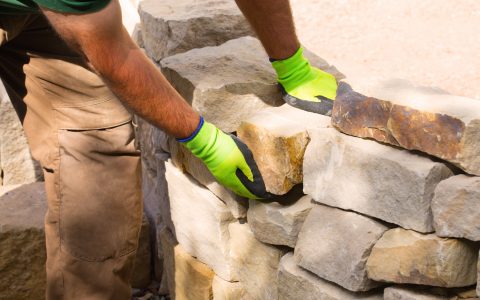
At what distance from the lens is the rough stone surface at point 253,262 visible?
9.50 ft

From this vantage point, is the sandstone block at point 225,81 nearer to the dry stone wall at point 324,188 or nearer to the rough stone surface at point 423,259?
the dry stone wall at point 324,188

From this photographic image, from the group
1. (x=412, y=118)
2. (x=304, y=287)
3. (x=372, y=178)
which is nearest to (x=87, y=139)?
(x=304, y=287)

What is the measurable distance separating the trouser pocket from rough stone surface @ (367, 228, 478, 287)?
3.13 feet

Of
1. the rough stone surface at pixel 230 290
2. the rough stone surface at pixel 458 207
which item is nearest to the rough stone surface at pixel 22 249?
the rough stone surface at pixel 230 290

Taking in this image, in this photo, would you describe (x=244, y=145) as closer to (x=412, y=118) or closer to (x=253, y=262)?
(x=253, y=262)

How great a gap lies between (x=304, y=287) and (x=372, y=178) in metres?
0.48

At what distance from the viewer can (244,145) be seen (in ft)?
9.04

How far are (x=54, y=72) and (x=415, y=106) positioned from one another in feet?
4.10

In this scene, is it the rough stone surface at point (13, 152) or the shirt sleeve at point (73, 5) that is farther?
the rough stone surface at point (13, 152)

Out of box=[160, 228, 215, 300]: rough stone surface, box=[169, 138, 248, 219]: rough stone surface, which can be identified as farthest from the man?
box=[160, 228, 215, 300]: rough stone surface

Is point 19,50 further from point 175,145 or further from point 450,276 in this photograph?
point 450,276

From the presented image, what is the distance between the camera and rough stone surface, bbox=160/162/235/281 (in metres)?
3.07

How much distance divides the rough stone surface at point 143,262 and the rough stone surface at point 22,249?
420mm

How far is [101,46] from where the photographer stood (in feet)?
7.86
